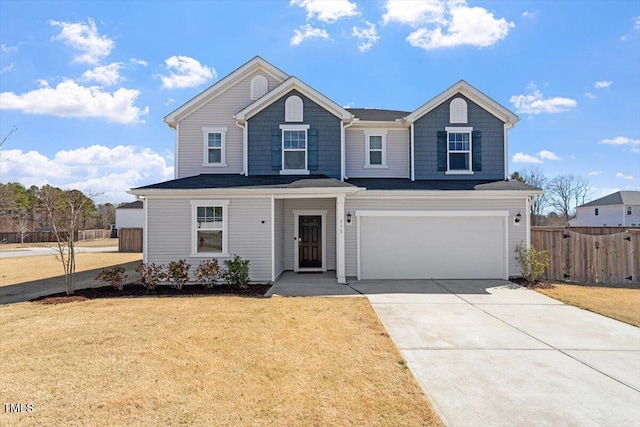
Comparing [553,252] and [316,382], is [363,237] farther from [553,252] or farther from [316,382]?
[316,382]

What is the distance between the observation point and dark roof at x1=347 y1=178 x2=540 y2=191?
12.0 meters

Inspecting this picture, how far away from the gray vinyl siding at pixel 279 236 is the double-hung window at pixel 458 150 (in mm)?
6962

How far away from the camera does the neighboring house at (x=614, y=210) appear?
137 ft

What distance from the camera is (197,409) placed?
3762 mm

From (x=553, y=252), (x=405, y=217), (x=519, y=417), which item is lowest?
(x=519, y=417)

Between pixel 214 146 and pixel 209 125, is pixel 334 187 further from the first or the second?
pixel 209 125

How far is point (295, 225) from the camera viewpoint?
13703 mm

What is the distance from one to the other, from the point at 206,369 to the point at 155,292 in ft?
20.6

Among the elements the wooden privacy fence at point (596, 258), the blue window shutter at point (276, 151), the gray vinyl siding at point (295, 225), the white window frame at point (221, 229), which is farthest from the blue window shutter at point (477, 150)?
the white window frame at point (221, 229)

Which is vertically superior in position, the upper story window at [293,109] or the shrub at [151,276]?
the upper story window at [293,109]

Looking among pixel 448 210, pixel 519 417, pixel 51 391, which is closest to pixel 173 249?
pixel 51 391

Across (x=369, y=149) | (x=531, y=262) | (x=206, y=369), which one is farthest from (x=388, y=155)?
(x=206, y=369)

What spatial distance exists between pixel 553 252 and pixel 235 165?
12.3 metres

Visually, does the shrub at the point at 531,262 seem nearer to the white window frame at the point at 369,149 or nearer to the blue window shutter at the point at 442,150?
the blue window shutter at the point at 442,150
